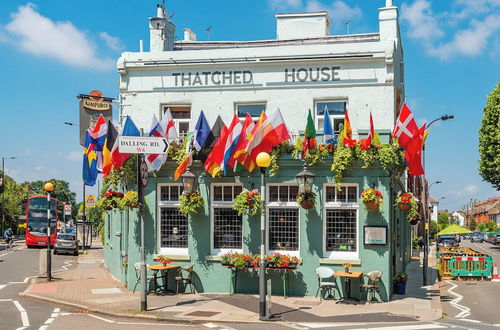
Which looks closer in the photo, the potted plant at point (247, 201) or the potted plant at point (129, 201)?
the potted plant at point (247, 201)

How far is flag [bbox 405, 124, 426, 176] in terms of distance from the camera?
56.1 ft

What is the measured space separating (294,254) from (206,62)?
25.3 ft

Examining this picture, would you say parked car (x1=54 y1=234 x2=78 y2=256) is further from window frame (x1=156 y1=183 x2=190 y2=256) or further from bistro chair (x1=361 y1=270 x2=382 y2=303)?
bistro chair (x1=361 y1=270 x2=382 y2=303)

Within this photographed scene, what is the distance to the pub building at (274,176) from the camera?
17781 mm

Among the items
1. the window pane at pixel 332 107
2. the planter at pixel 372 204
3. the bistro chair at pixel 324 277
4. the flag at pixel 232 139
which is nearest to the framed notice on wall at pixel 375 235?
the planter at pixel 372 204

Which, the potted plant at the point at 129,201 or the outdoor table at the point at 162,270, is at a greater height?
the potted plant at the point at 129,201

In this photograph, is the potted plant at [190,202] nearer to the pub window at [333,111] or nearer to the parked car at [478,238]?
the pub window at [333,111]

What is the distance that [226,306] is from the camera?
16.1 m

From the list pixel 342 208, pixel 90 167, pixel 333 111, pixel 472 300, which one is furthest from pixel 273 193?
pixel 472 300

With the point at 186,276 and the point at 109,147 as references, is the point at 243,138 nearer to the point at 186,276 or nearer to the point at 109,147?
the point at 109,147

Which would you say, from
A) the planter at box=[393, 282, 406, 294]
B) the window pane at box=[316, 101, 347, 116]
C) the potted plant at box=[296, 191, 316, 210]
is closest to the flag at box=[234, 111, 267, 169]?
the potted plant at box=[296, 191, 316, 210]

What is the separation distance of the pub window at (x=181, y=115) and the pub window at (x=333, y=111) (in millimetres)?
4810

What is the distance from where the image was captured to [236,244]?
61.5 feet

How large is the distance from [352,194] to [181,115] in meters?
7.30
